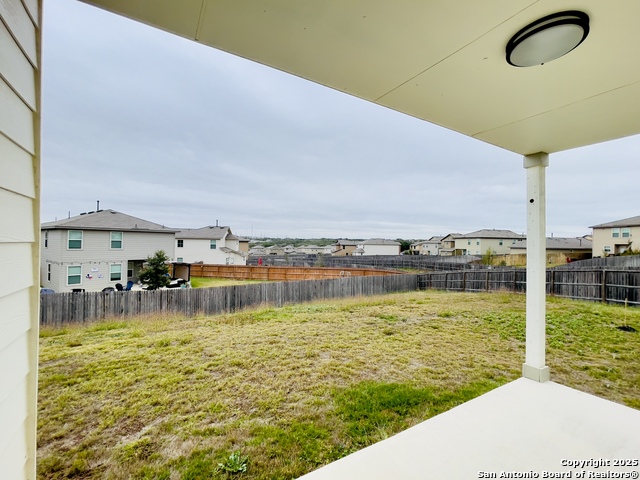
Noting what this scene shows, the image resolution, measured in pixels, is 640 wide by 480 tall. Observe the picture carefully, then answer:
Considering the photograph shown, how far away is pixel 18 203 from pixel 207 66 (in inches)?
184

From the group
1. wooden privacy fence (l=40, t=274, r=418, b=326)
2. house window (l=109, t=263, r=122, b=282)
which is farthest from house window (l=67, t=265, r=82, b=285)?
wooden privacy fence (l=40, t=274, r=418, b=326)

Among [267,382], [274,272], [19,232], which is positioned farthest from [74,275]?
[19,232]

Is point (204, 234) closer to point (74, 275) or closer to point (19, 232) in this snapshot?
point (74, 275)

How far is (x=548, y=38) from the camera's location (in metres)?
1.14

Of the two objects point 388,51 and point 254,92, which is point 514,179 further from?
point 388,51

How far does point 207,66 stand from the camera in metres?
4.45

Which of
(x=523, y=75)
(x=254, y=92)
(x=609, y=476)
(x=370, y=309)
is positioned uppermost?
(x=254, y=92)

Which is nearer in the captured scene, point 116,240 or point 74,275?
point 74,275

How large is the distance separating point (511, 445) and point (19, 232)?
2678 mm

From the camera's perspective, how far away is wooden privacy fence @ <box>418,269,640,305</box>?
654cm

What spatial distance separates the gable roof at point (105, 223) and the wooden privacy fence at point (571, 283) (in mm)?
13608

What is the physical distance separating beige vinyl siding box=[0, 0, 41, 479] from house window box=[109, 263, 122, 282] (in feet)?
41.9

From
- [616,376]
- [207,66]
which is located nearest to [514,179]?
[616,376]

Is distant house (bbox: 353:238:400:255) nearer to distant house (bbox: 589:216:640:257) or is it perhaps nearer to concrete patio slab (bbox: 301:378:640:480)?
distant house (bbox: 589:216:640:257)
